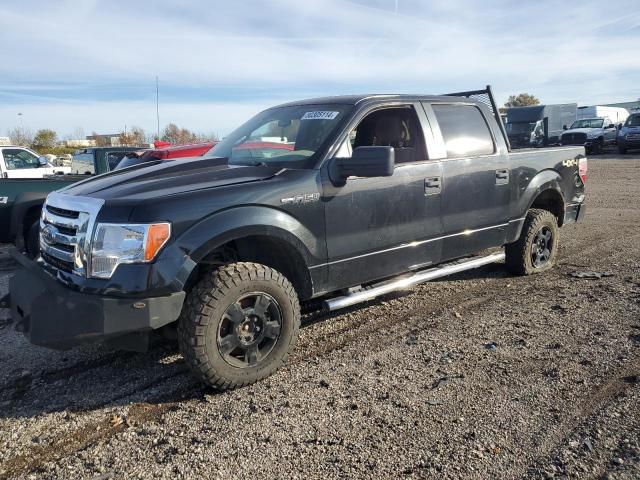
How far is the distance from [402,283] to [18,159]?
517 inches

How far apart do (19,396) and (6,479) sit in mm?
996

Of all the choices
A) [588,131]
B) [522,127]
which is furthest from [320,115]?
[522,127]

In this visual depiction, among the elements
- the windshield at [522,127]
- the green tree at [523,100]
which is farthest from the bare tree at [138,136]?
the green tree at [523,100]

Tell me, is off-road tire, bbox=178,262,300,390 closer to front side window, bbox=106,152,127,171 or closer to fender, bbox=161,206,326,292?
fender, bbox=161,206,326,292

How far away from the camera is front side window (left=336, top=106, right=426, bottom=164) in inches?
185

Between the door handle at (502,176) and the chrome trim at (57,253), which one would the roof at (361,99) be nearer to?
the door handle at (502,176)

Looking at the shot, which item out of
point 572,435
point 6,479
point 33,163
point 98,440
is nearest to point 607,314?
point 572,435

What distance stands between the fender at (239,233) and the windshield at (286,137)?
55cm

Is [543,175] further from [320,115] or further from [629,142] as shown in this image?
[629,142]

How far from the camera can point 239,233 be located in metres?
3.43

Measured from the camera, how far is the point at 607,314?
468 centimetres

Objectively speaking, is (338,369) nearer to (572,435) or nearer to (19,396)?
(572,435)

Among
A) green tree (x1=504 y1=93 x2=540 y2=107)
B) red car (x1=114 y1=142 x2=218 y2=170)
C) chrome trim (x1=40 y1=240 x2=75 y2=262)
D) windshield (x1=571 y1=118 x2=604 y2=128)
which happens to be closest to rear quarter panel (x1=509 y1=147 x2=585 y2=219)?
chrome trim (x1=40 y1=240 x2=75 y2=262)

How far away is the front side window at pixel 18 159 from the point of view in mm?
13781
